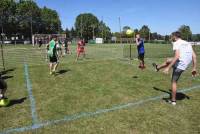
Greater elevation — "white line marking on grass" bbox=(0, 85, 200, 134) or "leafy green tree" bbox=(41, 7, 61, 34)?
"leafy green tree" bbox=(41, 7, 61, 34)

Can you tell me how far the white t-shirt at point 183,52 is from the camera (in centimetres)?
775

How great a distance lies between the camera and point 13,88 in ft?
34.8

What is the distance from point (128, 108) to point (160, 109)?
35.8 inches

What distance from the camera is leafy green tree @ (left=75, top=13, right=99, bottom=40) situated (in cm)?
11825

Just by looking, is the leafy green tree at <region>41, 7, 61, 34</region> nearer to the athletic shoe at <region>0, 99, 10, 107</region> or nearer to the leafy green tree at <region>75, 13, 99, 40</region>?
the leafy green tree at <region>75, 13, 99, 40</region>

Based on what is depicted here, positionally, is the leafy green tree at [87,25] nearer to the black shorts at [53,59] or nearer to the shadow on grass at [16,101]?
the black shorts at [53,59]

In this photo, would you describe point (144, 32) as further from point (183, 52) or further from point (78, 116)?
point (78, 116)

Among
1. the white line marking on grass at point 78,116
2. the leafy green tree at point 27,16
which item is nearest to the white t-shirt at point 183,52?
the white line marking on grass at point 78,116

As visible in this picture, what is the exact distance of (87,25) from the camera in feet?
397

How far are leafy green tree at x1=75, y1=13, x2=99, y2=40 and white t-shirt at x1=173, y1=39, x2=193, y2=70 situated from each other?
108 m

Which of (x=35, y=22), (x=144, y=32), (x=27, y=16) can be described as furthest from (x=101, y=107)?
(x=144, y=32)

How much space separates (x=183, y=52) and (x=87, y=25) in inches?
4528

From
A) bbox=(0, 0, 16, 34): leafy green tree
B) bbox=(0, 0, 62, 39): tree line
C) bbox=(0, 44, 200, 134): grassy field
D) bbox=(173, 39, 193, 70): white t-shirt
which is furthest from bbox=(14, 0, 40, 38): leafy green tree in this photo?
bbox=(173, 39, 193, 70): white t-shirt

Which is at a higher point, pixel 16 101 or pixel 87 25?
pixel 87 25
